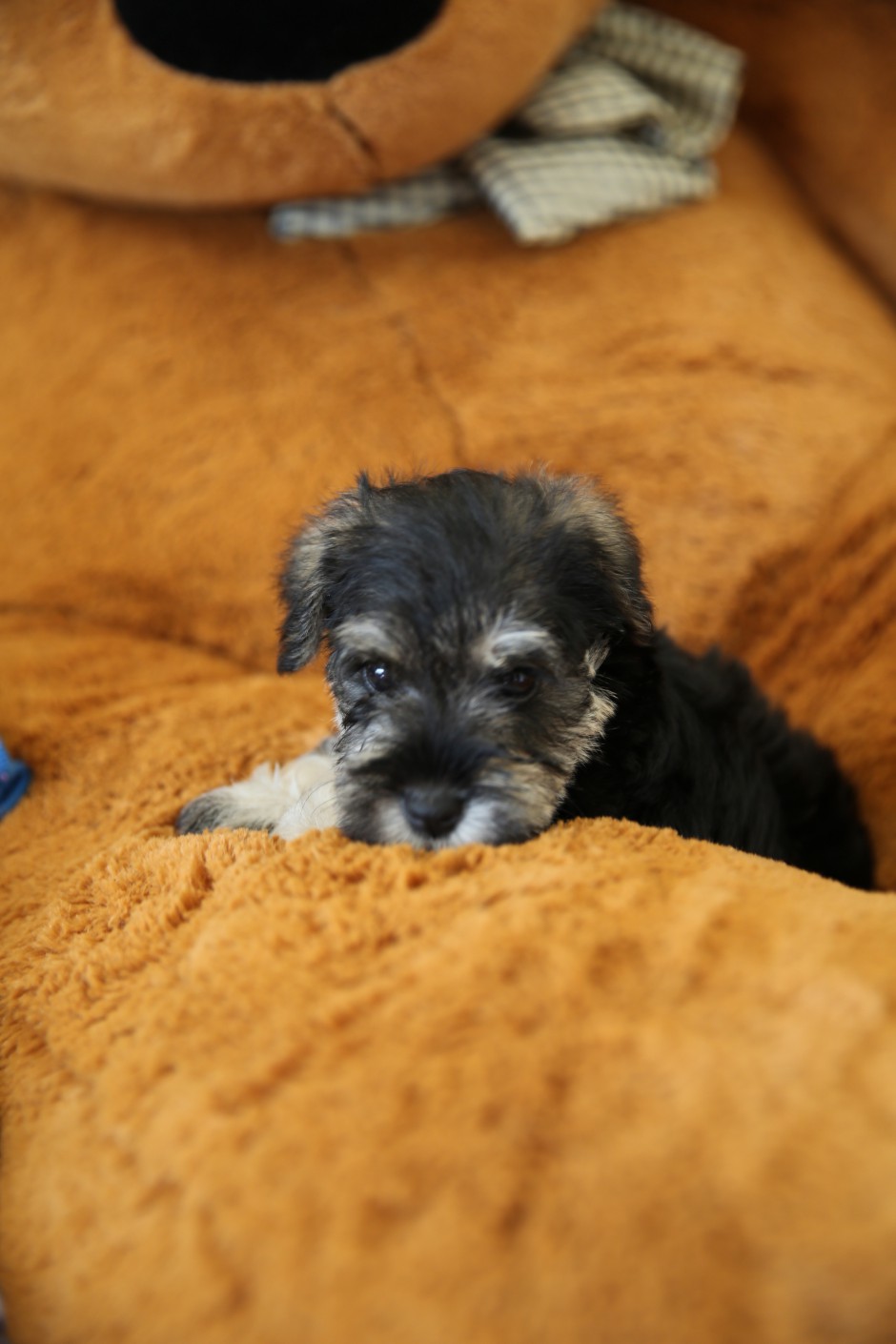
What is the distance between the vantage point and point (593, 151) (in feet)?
10.2

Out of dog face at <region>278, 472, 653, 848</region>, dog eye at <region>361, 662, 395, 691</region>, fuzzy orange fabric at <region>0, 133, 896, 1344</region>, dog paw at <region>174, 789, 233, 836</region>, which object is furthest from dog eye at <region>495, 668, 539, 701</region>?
dog paw at <region>174, 789, 233, 836</region>

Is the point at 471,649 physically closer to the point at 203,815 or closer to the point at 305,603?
the point at 305,603

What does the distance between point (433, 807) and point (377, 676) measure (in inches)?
13.5

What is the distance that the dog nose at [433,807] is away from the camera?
1887 mm

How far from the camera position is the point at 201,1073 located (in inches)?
56.4

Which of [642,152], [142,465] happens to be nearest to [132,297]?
[142,465]

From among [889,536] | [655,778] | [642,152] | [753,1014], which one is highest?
[642,152]

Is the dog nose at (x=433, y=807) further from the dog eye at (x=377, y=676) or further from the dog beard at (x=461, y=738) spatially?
the dog eye at (x=377, y=676)

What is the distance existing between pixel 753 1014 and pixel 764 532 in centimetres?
188

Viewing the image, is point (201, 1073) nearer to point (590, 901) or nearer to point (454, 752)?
point (590, 901)

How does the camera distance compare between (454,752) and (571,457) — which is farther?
(571,457)

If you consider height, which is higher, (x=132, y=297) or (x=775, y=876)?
(x=775, y=876)

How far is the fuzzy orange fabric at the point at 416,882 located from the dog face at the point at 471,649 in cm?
16

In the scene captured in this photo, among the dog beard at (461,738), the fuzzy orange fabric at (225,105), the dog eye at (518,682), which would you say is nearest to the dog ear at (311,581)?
the dog beard at (461,738)
